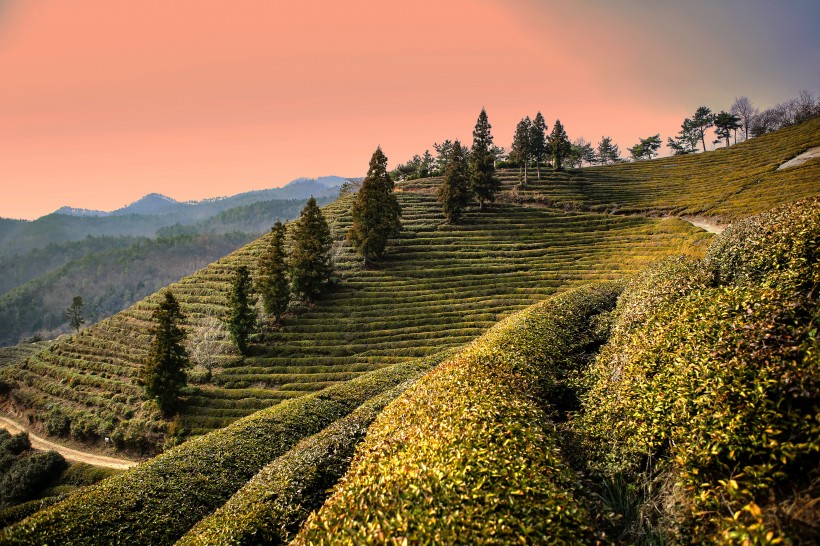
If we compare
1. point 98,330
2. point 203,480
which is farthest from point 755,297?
point 98,330

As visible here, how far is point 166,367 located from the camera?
120ft

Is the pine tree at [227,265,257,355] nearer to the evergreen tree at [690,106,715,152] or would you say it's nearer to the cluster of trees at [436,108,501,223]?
the cluster of trees at [436,108,501,223]

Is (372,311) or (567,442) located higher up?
(567,442)

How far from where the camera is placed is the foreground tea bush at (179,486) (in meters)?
11.7

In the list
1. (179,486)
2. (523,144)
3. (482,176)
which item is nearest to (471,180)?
(482,176)

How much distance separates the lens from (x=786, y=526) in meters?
4.09

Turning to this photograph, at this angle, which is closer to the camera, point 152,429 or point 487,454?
point 487,454

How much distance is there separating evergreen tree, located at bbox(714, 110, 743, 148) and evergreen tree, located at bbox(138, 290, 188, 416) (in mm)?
140195

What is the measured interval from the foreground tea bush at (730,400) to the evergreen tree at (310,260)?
42.3 meters

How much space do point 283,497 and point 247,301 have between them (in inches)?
1486

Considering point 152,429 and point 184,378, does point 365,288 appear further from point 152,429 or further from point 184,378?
point 152,429

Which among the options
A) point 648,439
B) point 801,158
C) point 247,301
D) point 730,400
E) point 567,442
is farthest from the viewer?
point 801,158

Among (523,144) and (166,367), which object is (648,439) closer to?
(166,367)

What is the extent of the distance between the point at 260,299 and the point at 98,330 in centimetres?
2808
